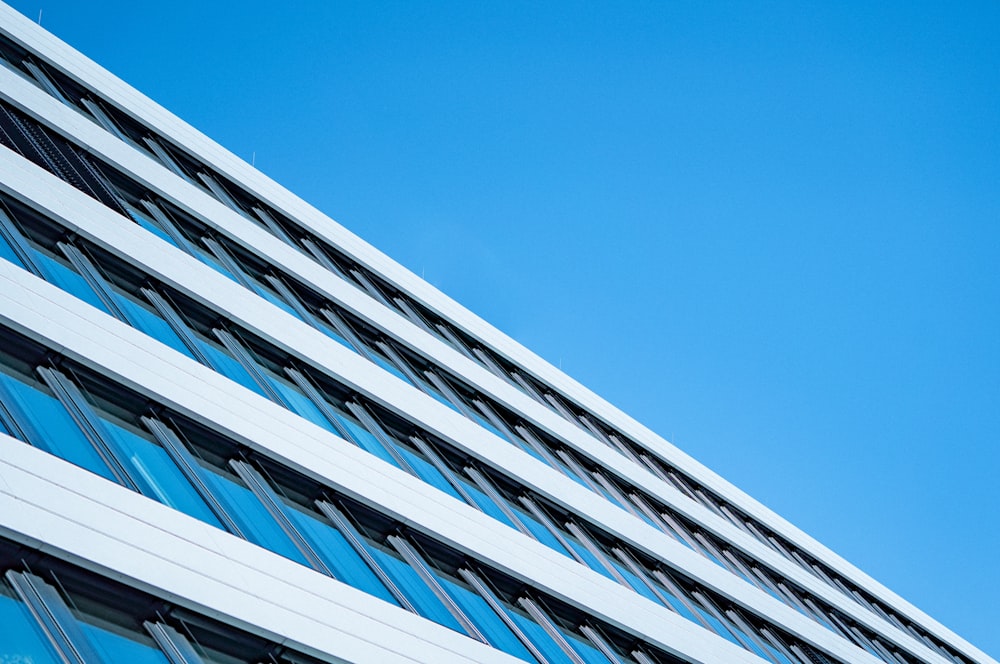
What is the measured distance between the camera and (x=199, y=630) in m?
10.0

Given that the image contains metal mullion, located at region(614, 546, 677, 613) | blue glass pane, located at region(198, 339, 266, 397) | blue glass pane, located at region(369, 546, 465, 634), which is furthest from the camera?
metal mullion, located at region(614, 546, 677, 613)

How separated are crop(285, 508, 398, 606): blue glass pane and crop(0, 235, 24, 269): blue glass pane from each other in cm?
491

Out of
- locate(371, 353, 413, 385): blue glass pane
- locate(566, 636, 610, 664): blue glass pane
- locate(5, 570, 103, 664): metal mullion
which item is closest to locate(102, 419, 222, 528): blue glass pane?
locate(5, 570, 103, 664): metal mullion

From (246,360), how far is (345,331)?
4726 mm

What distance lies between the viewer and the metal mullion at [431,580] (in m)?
14.3

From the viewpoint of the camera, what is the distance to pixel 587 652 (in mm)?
16781

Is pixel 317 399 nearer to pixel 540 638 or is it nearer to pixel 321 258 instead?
pixel 540 638

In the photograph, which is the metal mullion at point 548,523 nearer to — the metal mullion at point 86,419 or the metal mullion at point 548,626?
the metal mullion at point 548,626

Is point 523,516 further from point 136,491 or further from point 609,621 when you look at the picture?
point 136,491

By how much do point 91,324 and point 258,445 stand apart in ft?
9.00

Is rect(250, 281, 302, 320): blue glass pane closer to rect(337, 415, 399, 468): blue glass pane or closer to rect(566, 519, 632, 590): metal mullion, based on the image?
rect(337, 415, 399, 468): blue glass pane

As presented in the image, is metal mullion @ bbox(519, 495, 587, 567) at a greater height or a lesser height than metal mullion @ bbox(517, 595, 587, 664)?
greater

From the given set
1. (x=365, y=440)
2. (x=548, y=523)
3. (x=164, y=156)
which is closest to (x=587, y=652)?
(x=548, y=523)

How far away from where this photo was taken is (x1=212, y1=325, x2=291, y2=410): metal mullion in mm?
15938
